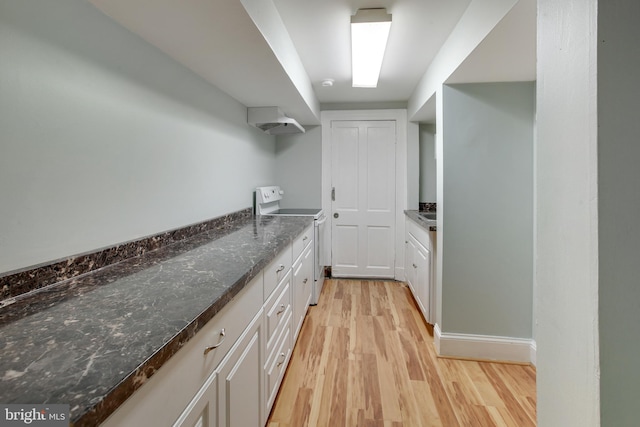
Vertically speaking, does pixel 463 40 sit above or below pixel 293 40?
below

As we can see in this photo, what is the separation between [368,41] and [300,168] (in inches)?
75.4

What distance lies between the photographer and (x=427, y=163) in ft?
11.5

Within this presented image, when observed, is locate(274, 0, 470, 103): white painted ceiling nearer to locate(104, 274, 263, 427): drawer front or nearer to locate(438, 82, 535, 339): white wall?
locate(438, 82, 535, 339): white wall

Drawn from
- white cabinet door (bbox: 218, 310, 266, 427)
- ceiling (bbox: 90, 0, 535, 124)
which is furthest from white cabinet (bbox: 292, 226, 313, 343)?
ceiling (bbox: 90, 0, 535, 124)

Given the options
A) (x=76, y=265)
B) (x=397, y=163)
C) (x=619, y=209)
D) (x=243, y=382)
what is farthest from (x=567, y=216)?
(x=397, y=163)

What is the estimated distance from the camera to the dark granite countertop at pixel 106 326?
0.45 meters

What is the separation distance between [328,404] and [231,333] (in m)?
0.96

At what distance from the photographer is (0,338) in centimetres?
60

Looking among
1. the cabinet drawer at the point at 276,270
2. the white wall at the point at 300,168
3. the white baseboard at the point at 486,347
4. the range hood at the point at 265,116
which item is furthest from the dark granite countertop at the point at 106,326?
the white wall at the point at 300,168

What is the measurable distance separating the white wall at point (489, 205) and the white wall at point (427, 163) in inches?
61.7

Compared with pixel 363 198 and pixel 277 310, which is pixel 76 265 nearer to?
pixel 277 310

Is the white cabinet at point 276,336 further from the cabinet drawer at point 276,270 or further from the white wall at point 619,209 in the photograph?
the white wall at point 619,209
